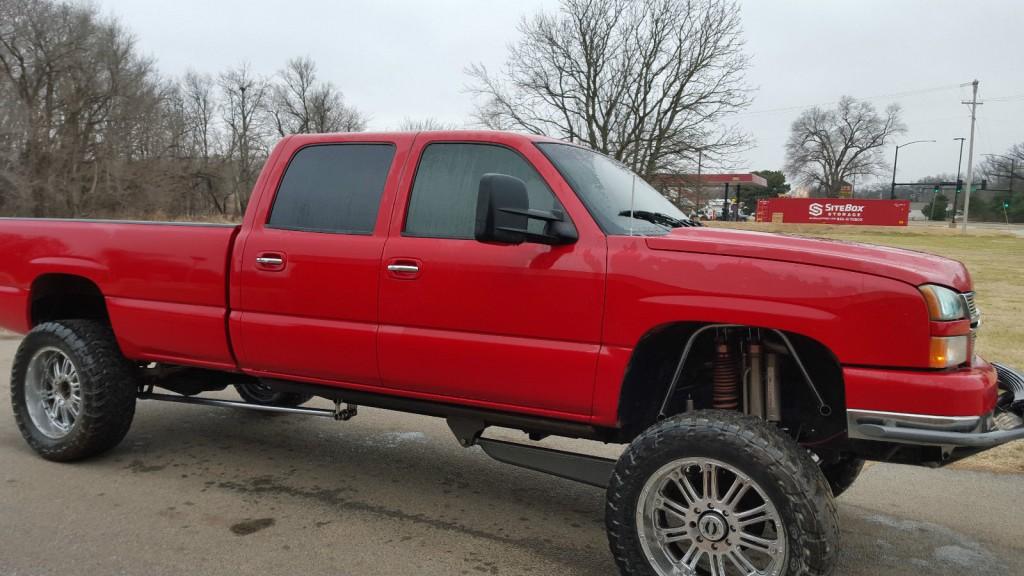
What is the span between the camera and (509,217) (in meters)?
3.19

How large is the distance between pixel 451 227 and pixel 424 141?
1.88ft

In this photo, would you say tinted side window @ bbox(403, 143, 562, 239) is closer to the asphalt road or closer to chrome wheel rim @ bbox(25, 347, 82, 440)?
the asphalt road

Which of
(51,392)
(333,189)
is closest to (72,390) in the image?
(51,392)

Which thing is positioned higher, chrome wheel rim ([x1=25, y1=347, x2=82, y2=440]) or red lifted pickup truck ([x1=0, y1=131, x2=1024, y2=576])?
red lifted pickup truck ([x1=0, y1=131, x2=1024, y2=576])

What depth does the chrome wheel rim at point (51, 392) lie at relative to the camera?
4.82 m

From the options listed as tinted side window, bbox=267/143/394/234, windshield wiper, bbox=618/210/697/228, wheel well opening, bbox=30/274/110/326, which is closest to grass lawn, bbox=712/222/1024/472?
windshield wiper, bbox=618/210/697/228

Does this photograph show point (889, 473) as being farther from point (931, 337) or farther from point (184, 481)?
point (184, 481)

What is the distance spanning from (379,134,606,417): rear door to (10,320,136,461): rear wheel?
82.8 inches

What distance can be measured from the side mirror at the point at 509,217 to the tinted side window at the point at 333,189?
0.91m

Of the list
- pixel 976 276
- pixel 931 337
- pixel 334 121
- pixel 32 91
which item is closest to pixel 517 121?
pixel 976 276

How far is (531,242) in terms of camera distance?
332 cm

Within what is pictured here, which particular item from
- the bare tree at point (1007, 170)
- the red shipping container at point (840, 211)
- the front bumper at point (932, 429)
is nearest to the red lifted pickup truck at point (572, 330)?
the front bumper at point (932, 429)

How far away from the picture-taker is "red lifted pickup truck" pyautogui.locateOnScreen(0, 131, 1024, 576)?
2.76 meters

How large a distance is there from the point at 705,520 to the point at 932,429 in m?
0.90
